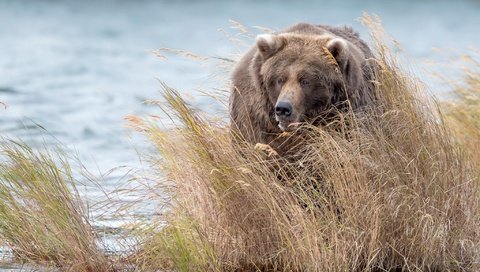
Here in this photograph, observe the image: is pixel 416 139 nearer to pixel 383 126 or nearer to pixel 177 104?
pixel 383 126

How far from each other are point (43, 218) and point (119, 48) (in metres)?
22.4

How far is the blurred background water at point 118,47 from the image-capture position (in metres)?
16.2

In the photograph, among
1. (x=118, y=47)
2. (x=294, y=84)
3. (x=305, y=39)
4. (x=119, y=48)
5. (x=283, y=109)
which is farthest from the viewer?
(x=118, y=47)

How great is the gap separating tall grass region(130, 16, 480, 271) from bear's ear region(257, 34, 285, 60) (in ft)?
1.80

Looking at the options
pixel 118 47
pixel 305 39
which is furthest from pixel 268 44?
pixel 118 47

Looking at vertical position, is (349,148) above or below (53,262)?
above

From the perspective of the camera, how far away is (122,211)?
8844 millimetres

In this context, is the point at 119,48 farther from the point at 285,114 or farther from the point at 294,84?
the point at 285,114

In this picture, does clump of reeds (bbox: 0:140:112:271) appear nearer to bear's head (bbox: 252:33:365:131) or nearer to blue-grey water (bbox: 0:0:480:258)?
blue-grey water (bbox: 0:0:480:258)

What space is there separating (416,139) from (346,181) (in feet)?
1.97

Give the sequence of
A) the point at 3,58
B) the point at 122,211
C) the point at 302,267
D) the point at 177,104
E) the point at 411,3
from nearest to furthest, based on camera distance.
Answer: the point at 302,267 < the point at 177,104 < the point at 122,211 < the point at 3,58 < the point at 411,3

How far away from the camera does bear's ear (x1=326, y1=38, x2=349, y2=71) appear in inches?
306

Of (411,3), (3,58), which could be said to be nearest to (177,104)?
(3,58)

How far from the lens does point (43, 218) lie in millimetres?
7809
